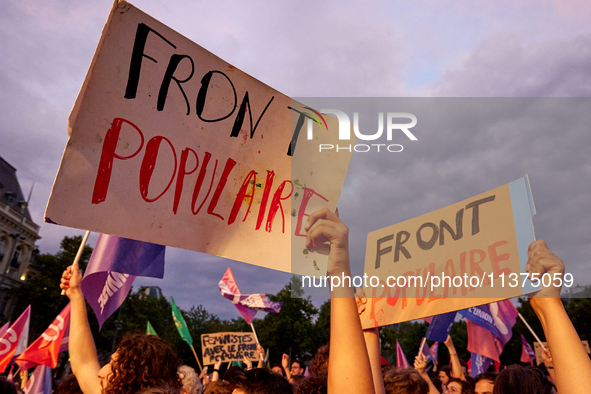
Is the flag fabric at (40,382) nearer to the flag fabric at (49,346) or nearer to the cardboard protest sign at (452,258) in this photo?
the flag fabric at (49,346)

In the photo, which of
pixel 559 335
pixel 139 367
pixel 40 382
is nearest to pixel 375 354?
pixel 559 335

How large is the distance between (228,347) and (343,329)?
499 inches

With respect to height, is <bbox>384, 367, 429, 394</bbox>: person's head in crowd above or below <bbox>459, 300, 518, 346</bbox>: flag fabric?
below

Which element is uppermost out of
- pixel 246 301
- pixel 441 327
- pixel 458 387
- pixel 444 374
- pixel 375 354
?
pixel 246 301

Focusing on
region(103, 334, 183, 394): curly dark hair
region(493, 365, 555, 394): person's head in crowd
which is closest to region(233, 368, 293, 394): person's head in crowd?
region(103, 334, 183, 394): curly dark hair

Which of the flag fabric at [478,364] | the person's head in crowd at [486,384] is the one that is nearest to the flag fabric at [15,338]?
the person's head in crowd at [486,384]

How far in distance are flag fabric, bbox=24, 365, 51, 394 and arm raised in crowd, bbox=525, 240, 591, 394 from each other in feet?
28.4

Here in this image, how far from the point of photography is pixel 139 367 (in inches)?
98.7

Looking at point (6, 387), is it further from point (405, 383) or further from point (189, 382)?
point (405, 383)

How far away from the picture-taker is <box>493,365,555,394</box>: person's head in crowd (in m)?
2.69

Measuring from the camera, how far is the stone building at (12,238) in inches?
1525

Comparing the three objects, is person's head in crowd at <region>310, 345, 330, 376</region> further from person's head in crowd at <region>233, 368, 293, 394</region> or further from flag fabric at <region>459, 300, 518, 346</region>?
flag fabric at <region>459, 300, 518, 346</region>

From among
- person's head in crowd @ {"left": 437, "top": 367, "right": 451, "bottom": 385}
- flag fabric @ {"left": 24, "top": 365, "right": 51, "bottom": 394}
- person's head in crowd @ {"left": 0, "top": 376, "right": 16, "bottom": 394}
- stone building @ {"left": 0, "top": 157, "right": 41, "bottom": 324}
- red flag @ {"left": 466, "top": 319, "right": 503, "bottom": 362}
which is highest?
stone building @ {"left": 0, "top": 157, "right": 41, "bottom": 324}

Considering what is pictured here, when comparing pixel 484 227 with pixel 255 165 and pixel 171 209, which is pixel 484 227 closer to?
pixel 255 165
